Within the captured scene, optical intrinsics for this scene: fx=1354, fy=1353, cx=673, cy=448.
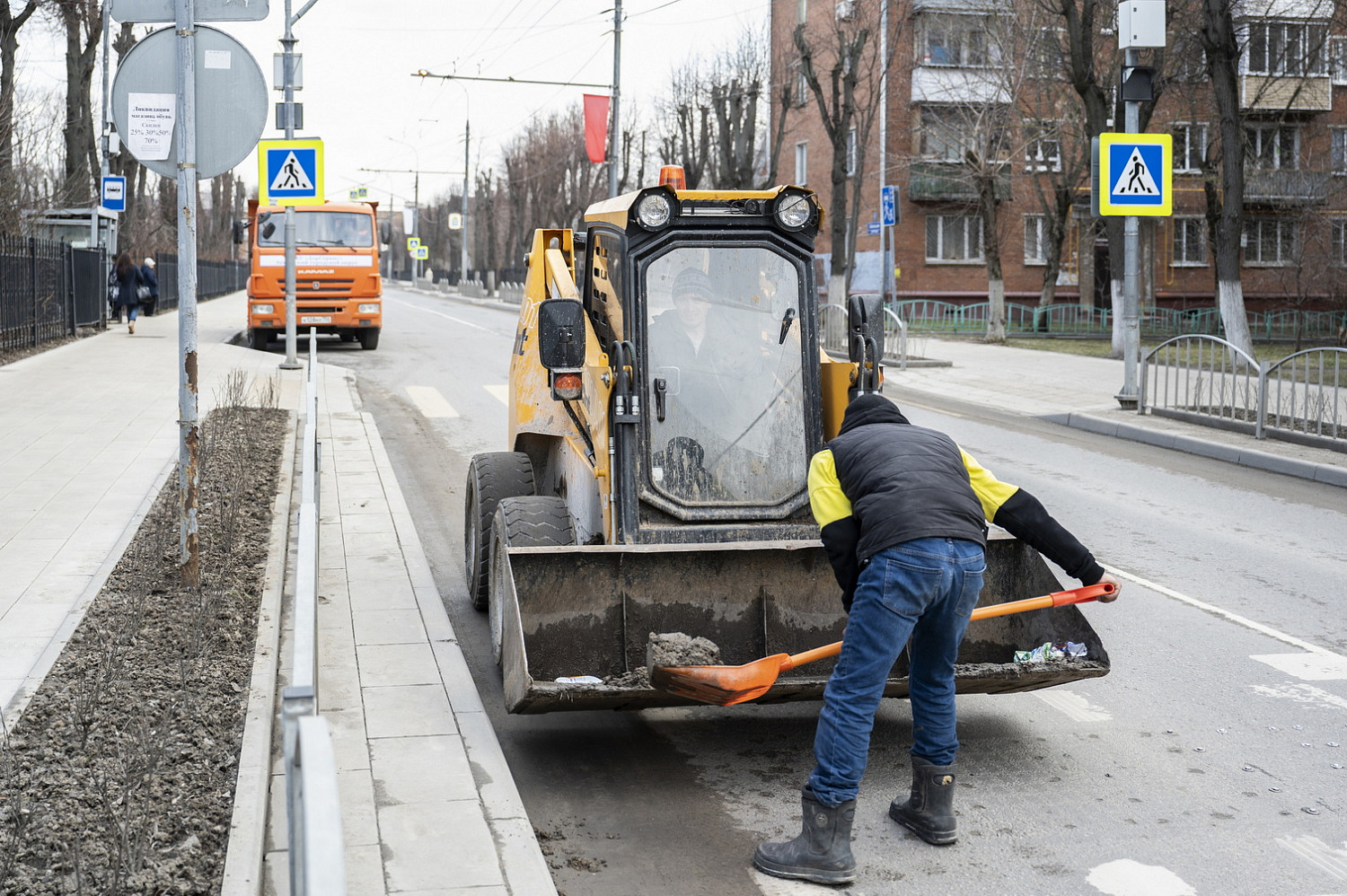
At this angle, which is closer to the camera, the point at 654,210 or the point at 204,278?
the point at 654,210

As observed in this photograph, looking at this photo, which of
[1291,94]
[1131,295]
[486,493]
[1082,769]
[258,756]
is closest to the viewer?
[258,756]

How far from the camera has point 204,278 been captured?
52281 mm

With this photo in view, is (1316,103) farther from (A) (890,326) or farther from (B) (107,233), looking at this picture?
(B) (107,233)

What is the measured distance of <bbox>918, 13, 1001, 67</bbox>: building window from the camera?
138ft

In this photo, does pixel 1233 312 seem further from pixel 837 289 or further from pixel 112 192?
pixel 112 192

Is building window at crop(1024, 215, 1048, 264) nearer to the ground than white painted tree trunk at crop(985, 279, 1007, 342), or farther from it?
farther from it

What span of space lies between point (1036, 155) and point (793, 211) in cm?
3968

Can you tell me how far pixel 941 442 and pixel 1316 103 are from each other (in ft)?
160

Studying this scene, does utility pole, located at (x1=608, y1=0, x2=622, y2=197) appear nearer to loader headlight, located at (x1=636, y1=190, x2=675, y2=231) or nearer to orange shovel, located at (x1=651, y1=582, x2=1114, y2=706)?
loader headlight, located at (x1=636, y1=190, x2=675, y2=231)

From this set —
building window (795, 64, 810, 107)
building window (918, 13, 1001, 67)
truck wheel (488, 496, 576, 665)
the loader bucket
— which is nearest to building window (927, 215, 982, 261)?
building window (918, 13, 1001, 67)

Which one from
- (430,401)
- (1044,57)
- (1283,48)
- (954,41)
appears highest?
(954,41)

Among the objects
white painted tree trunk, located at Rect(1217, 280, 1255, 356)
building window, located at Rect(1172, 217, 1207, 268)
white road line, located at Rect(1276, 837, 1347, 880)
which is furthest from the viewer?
building window, located at Rect(1172, 217, 1207, 268)

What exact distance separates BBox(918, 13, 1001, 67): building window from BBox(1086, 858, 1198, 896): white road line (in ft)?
129

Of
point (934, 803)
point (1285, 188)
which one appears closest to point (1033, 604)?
point (934, 803)
